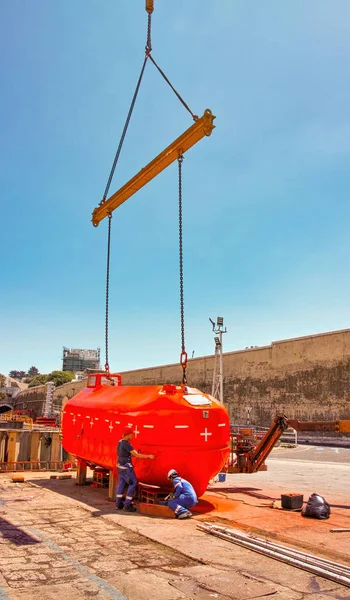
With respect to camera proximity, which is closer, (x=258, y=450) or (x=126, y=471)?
(x=126, y=471)

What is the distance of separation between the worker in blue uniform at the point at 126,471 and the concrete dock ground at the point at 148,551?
28 centimetres

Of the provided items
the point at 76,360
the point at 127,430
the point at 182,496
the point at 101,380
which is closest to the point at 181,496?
the point at 182,496

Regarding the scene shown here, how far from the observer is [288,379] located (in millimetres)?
41031

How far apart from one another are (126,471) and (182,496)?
120cm

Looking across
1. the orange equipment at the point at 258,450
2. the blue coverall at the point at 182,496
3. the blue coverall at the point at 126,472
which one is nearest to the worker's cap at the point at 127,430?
the blue coverall at the point at 126,472

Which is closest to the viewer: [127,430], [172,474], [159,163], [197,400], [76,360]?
[172,474]

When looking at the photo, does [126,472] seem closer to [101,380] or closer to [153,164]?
[101,380]

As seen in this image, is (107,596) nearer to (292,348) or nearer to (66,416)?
(66,416)

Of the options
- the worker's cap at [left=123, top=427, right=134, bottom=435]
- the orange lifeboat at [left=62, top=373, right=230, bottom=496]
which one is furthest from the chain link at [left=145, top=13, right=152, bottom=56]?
the worker's cap at [left=123, top=427, right=134, bottom=435]

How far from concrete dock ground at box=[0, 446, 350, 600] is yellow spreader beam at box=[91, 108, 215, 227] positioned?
8599 millimetres

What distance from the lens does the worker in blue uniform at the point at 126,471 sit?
8562 millimetres

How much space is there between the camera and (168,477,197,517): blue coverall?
26.4 ft

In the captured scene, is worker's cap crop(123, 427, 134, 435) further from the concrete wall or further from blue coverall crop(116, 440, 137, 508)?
the concrete wall

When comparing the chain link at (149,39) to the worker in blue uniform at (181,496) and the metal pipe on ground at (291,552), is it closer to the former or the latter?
the worker in blue uniform at (181,496)
